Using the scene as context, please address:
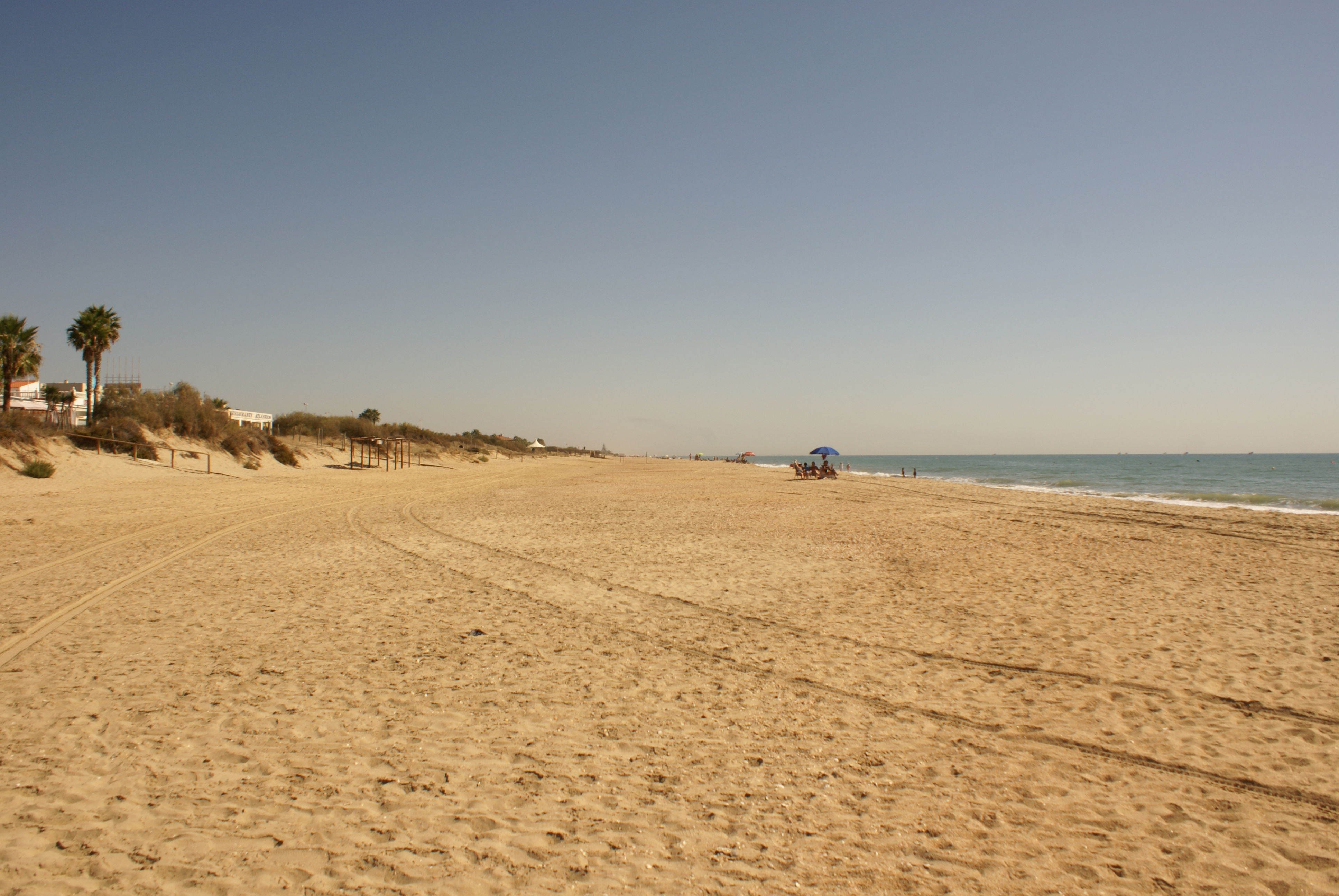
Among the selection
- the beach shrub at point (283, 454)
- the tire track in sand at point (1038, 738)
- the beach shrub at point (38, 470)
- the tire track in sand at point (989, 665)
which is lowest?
the tire track in sand at point (1038, 738)

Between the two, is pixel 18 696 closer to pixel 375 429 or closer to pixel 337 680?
pixel 337 680

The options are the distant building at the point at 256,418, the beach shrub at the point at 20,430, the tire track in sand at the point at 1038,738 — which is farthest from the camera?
the distant building at the point at 256,418

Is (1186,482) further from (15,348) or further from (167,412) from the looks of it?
(15,348)

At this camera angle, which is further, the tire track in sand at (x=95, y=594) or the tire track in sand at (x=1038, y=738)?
the tire track in sand at (x=95, y=594)

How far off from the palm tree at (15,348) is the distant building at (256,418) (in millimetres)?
14296

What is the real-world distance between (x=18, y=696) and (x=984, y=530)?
16.4 m

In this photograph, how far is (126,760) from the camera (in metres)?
3.94

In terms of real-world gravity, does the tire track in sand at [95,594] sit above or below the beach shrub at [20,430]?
below

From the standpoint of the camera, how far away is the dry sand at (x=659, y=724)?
3195mm

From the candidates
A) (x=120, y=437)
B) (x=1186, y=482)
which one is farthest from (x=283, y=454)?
(x=1186, y=482)

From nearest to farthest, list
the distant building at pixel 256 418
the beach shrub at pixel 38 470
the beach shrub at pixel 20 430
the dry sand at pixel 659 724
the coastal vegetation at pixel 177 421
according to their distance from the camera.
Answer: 1. the dry sand at pixel 659 724
2. the beach shrub at pixel 38 470
3. the beach shrub at pixel 20 430
4. the coastal vegetation at pixel 177 421
5. the distant building at pixel 256 418

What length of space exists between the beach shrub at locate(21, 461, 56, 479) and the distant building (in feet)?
96.2

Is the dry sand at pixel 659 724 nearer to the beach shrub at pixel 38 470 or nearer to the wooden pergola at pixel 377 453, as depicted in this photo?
the beach shrub at pixel 38 470

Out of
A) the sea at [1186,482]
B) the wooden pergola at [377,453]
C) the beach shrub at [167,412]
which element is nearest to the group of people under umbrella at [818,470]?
the sea at [1186,482]
